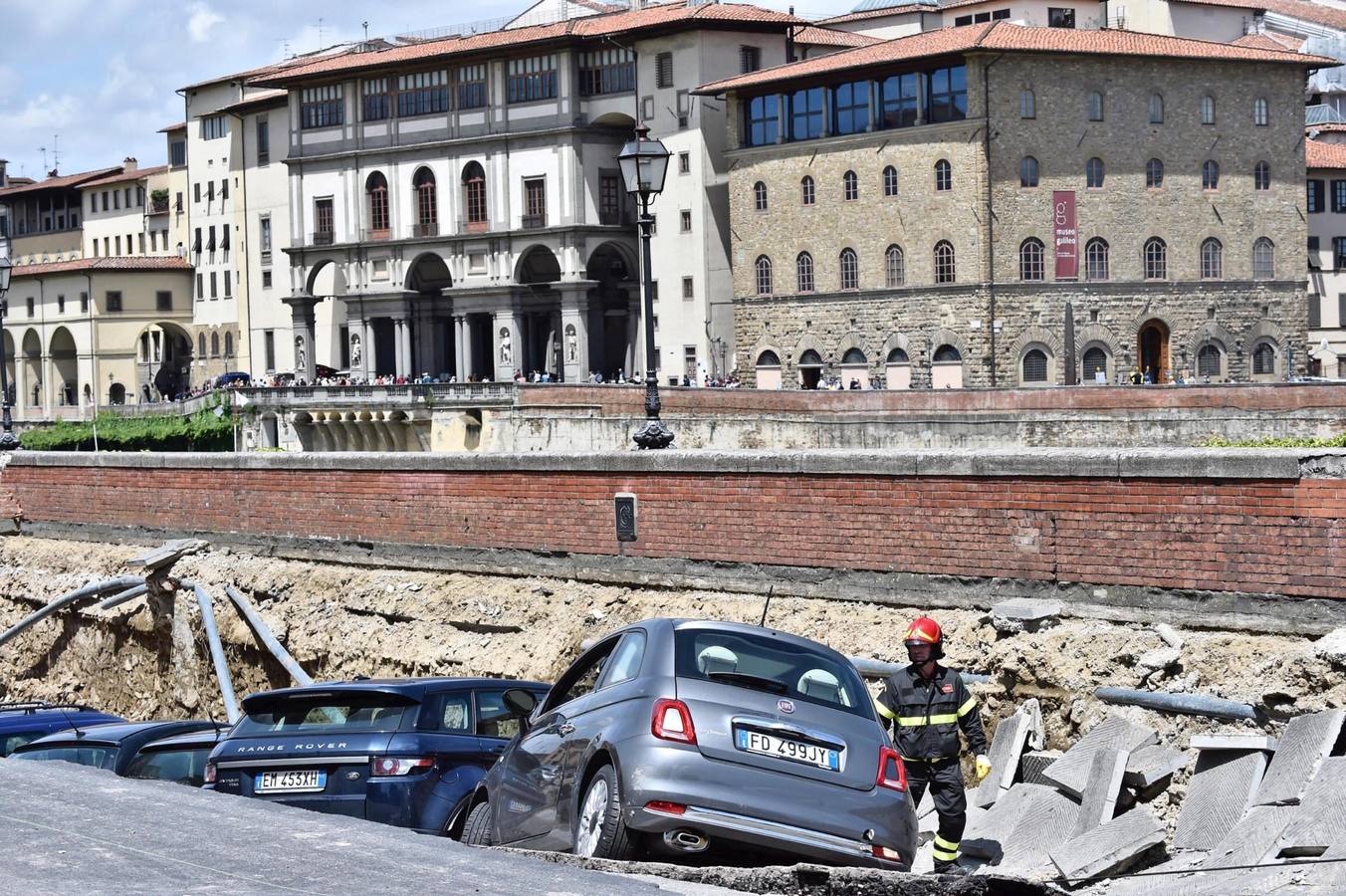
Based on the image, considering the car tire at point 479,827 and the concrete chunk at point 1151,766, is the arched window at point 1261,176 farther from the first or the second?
the car tire at point 479,827

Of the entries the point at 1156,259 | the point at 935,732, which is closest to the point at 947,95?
the point at 1156,259

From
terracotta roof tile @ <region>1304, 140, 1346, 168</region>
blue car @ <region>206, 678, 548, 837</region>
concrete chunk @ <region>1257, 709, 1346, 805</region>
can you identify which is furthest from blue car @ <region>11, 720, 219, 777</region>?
terracotta roof tile @ <region>1304, 140, 1346, 168</region>

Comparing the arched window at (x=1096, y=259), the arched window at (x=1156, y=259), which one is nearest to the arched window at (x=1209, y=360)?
the arched window at (x=1156, y=259)

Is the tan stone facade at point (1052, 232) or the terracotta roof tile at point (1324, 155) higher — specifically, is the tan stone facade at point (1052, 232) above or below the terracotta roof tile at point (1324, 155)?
below

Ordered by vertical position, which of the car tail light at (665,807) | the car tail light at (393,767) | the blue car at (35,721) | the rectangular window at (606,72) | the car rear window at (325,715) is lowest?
the blue car at (35,721)

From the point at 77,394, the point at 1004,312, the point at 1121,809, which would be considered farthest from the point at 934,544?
the point at 77,394

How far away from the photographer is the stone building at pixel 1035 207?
213 feet

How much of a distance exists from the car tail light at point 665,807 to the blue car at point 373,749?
296cm

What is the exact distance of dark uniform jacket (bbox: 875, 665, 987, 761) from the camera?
10594 mm

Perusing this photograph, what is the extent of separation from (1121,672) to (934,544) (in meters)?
2.24

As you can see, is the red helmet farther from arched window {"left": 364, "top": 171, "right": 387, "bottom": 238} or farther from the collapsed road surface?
arched window {"left": 364, "top": 171, "right": 387, "bottom": 238}

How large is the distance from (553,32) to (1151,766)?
221 feet

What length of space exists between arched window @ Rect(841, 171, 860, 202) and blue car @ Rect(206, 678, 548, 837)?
5614cm

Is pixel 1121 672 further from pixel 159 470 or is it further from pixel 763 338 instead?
pixel 763 338
